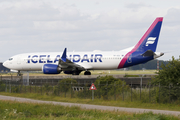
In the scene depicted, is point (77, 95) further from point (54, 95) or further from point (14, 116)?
point (14, 116)

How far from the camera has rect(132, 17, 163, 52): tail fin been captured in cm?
4262

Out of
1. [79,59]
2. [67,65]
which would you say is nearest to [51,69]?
[67,65]

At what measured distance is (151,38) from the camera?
43000 mm

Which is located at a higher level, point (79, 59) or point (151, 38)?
point (151, 38)

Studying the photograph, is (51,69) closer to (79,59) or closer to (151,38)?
(79,59)

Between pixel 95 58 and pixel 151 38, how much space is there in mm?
8566

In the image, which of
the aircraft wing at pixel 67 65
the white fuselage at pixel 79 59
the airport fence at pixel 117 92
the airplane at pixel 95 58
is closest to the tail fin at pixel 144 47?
the airplane at pixel 95 58

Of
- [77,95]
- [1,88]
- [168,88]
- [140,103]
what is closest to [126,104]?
[140,103]

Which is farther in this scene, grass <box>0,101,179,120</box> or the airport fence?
the airport fence

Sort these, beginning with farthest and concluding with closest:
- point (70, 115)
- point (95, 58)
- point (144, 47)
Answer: point (95, 58), point (144, 47), point (70, 115)

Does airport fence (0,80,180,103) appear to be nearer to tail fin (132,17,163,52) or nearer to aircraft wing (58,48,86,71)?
aircraft wing (58,48,86,71)

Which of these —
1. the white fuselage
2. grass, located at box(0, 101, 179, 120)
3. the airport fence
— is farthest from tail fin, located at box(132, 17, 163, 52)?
grass, located at box(0, 101, 179, 120)

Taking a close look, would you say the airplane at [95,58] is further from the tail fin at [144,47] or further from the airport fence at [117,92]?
the airport fence at [117,92]

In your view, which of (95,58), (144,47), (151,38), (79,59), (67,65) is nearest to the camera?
(151,38)
